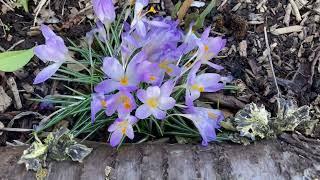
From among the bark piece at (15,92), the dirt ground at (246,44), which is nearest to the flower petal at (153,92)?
the dirt ground at (246,44)

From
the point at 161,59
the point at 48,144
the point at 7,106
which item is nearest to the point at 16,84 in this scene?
the point at 7,106

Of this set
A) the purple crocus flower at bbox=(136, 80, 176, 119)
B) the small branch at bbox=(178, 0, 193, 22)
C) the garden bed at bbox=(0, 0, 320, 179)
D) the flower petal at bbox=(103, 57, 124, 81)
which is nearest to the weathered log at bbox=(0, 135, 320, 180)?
the garden bed at bbox=(0, 0, 320, 179)

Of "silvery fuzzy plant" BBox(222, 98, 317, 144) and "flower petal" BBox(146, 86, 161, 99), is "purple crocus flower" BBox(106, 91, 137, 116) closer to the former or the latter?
"flower petal" BBox(146, 86, 161, 99)

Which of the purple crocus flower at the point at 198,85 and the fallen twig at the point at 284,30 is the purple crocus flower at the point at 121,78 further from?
the fallen twig at the point at 284,30

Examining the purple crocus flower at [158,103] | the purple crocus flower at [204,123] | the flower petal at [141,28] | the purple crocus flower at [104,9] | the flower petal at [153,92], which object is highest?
the purple crocus flower at [104,9]

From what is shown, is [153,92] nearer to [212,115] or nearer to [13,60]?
[212,115]
